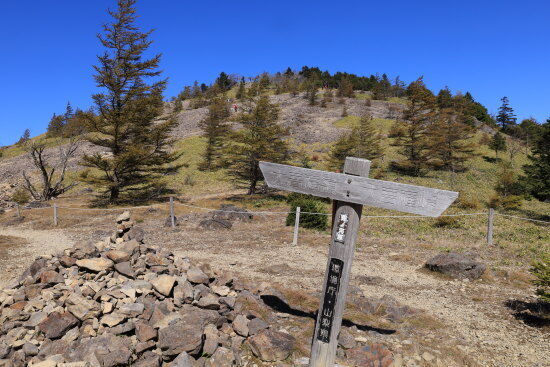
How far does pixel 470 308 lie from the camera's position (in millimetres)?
7371

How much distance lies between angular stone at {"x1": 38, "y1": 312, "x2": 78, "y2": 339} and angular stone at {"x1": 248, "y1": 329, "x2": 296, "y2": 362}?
2669mm

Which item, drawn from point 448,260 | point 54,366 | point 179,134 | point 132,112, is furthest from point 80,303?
point 179,134

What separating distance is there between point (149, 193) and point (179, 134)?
36.6 metres

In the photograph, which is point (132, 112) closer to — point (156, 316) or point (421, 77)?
point (156, 316)

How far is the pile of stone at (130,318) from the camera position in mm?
4695

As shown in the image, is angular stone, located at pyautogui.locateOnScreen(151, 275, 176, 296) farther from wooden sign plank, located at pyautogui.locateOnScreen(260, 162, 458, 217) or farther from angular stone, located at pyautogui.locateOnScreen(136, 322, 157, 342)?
wooden sign plank, located at pyautogui.locateOnScreen(260, 162, 458, 217)

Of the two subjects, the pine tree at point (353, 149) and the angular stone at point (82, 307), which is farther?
the pine tree at point (353, 149)

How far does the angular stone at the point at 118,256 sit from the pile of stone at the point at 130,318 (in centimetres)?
1

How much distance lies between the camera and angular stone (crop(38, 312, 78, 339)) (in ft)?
16.4

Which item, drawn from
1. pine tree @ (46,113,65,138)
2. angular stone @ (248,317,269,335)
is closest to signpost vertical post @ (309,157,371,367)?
angular stone @ (248,317,269,335)

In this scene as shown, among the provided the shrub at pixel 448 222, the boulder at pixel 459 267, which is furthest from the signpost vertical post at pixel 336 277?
the shrub at pixel 448 222

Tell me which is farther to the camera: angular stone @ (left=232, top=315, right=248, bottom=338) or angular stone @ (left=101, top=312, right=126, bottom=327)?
angular stone @ (left=232, top=315, right=248, bottom=338)

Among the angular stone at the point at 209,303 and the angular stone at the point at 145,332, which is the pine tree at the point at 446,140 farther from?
the angular stone at the point at 145,332

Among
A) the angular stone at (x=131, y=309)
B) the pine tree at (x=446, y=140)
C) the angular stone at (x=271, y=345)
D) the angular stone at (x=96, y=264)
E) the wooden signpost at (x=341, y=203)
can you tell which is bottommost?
the angular stone at (x=271, y=345)
